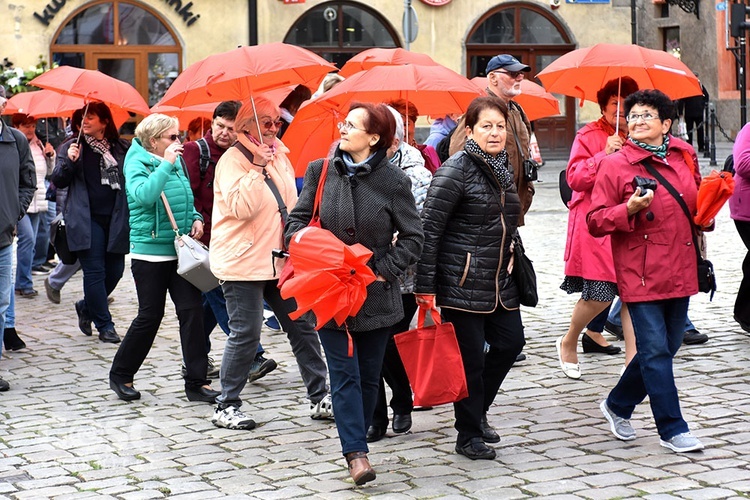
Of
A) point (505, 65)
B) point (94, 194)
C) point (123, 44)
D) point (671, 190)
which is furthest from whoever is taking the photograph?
point (123, 44)

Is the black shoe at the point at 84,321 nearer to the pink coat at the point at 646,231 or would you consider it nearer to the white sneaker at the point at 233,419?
the white sneaker at the point at 233,419

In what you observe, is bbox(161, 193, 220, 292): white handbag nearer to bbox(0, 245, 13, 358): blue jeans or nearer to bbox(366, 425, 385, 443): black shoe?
bbox(366, 425, 385, 443): black shoe

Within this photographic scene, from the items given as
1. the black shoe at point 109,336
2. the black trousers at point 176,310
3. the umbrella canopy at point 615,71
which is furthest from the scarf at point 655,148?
the black shoe at point 109,336

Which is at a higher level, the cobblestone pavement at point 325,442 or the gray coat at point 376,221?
the gray coat at point 376,221

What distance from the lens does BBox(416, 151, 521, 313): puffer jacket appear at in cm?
618

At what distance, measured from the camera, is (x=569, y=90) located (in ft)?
30.1

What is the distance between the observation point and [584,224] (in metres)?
8.27

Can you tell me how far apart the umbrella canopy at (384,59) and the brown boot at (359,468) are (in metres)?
4.53

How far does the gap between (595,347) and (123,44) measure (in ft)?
65.4

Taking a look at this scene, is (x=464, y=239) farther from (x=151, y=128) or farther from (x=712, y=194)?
(x=151, y=128)

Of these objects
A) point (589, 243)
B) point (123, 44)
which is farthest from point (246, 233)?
point (123, 44)

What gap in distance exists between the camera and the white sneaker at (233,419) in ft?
23.1

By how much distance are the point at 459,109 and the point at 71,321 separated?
13.6 ft

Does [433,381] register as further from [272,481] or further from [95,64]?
[95,64]
